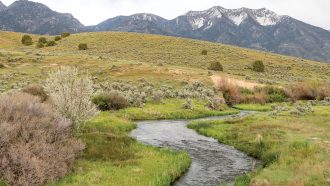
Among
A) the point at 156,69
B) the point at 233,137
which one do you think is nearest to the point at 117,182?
the point at 233,137

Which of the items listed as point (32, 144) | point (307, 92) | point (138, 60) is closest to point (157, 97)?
point (307, 92)

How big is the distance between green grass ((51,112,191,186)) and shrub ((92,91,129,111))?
16617 millimetres

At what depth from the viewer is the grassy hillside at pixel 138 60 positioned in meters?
79.0

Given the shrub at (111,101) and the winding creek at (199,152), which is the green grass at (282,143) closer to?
the winding creek at (199,152)

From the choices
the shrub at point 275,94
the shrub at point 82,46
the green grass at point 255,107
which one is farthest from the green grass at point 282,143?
the shrub at point 82,46

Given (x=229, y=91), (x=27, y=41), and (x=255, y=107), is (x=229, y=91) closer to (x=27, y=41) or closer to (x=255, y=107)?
(x=255, y=107)

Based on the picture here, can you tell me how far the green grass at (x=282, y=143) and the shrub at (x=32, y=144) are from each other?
31.1ft

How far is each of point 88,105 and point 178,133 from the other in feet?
37.5

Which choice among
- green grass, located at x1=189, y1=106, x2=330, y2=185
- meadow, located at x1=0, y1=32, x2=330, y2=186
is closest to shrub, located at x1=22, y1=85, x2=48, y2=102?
meadow, located at x1=0, y1=32, x2=330, y2=186

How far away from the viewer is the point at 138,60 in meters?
103

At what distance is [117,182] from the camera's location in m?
22.2

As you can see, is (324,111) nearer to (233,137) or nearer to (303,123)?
(303,123)

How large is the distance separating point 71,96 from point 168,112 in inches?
847

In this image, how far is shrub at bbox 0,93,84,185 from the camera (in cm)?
1969
